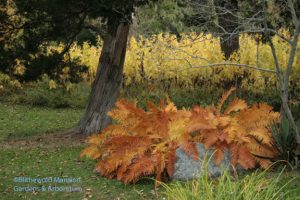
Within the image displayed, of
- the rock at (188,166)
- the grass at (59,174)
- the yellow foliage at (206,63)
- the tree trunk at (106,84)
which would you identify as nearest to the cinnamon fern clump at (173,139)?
the rock at (188,166)

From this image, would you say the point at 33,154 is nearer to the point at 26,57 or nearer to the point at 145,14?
the point at 26,57

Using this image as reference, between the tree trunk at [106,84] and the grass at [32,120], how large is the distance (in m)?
1.63

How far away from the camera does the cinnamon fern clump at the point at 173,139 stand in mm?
7105

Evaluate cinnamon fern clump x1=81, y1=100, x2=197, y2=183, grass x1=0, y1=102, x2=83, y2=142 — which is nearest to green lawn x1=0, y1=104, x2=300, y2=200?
grass x1=0, y1=102, x2=83, y2=142

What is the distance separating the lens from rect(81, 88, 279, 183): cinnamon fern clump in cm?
711

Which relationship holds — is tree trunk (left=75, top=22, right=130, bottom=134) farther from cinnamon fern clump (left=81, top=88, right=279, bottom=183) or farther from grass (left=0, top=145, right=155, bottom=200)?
cinnamon fern clump (left=81, top=88, right=279, bottom=183)

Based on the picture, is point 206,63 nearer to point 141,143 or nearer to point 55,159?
point 55,159

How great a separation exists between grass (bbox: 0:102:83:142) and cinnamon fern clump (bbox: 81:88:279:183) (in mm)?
4481

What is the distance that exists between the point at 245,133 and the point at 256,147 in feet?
0.80

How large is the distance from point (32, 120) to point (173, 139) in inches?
295

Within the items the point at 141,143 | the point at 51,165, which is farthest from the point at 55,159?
the point at 141,143

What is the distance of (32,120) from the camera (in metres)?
13.9

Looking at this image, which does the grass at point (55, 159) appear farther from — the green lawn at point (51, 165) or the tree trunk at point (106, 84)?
the tree trunk at point (106, 84)

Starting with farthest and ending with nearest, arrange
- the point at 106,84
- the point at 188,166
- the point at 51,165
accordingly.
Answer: the point at 106,84
the point at 51,165
the point at 188,166
